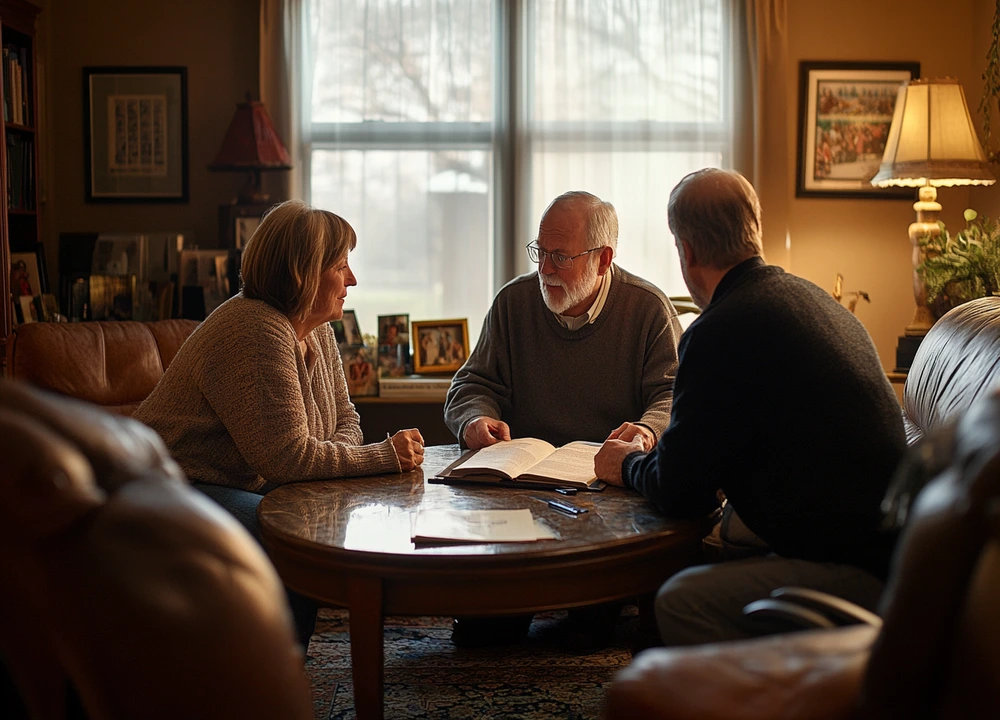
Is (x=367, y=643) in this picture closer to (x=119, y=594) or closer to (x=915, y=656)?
(x=119, y=594)

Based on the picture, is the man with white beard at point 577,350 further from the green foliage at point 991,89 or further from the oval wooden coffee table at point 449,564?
the green foliage at point 991,89

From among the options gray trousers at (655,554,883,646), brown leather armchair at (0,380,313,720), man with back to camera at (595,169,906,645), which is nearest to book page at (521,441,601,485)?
man with back to camera at (595,169,906,645)

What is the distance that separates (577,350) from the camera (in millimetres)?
2666

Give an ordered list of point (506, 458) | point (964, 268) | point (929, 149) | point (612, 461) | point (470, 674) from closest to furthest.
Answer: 1. point (612, 461)
2. point (506, 458)
3. point (470, 674)
4. point (964, 268)
5. point (929, 149)

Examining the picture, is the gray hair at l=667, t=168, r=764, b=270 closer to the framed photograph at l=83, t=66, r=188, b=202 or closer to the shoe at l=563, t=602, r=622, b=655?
the shoe at l=563, t=602, r=622, b=655

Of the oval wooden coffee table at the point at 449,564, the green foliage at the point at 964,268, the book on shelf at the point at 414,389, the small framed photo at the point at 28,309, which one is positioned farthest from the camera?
the book on shelf at the point at 414,389

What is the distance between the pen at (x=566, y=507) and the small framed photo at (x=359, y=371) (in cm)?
226

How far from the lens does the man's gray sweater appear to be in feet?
8.57

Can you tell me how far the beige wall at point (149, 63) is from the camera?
432 centimetres

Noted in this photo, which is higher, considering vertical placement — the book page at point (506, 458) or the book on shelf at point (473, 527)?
the book page at point (506, 458)

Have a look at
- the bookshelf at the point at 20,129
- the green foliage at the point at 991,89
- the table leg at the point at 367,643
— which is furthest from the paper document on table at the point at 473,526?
the green foliage at the point at 991,89

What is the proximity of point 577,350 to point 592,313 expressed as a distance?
112 mm

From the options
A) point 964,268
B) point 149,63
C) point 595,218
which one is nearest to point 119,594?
point 595,218

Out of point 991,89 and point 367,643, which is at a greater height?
point 991,89
